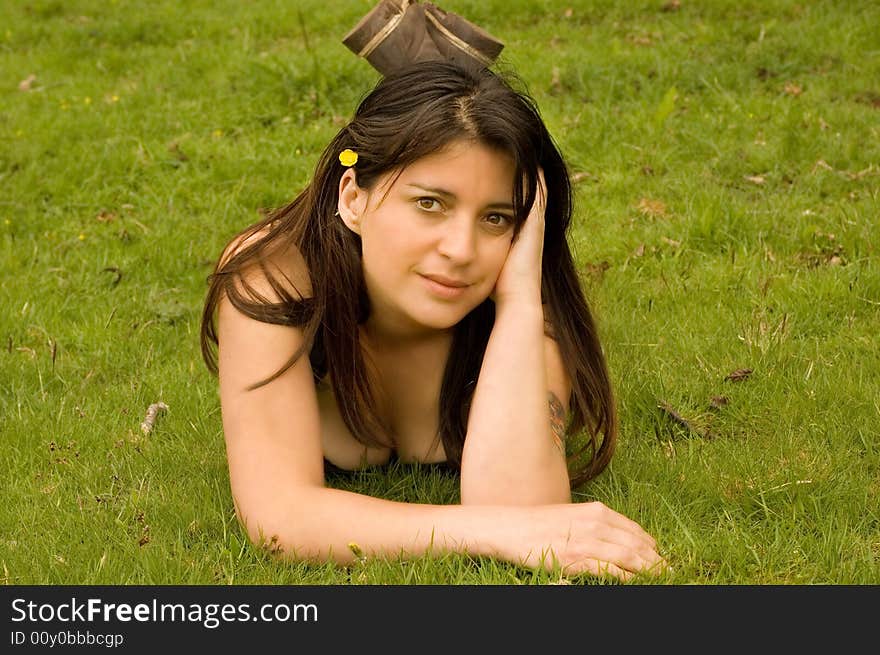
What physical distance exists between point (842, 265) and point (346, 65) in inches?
143

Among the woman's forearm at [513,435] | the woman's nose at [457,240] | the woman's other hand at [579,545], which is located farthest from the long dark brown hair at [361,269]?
the woman's other hand at [579,545]

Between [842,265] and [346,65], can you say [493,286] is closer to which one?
[842,265]

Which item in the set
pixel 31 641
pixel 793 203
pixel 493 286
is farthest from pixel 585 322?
pixel 793 203

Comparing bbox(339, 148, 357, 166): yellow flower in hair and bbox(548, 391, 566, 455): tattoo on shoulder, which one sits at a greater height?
bbox(339, 148, 357, 166): yellow flower in hair

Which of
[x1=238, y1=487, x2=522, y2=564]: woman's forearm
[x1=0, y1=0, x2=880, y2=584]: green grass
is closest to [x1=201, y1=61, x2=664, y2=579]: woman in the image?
[x1=238, y1=487, x2=522, y2=564]: woman's forearm

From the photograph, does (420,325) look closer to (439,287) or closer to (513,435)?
(439,287)

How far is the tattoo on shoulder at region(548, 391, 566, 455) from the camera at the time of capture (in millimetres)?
3363

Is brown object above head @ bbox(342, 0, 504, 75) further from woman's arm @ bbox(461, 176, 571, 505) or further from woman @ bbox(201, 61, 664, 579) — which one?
woman's arm @ bbox(461, 176, 571, 505)

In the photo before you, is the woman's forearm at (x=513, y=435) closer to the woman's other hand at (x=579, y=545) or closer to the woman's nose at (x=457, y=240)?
the woman's other hand at (x=579, y=545)

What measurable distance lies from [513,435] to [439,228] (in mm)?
591

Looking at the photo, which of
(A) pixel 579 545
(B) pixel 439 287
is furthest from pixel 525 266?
(A) pixel 579 545

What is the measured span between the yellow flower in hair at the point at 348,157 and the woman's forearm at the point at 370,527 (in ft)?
2.95

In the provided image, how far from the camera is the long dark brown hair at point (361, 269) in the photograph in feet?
10.3

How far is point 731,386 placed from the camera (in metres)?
4.21
